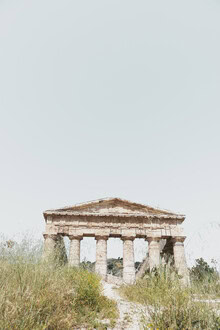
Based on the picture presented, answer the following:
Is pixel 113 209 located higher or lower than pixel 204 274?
higher

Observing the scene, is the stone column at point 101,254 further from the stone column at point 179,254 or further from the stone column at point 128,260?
the stone column at point 179,254

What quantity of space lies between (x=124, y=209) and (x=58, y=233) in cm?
498

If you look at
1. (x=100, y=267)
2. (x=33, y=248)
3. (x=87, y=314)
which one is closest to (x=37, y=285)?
(x=33, y=248)

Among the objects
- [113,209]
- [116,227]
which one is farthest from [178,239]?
[113,209]

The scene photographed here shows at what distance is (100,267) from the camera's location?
51.8 ft

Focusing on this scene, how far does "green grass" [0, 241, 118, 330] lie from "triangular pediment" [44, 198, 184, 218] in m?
9.98

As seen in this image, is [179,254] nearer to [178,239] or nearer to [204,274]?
[178,239]

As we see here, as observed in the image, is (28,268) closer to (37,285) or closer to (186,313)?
(37,285)

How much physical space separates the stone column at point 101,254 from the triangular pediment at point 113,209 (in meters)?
1.76

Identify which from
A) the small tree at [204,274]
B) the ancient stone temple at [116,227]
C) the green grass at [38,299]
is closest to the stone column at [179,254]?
the ancient stone temple at [116,227]

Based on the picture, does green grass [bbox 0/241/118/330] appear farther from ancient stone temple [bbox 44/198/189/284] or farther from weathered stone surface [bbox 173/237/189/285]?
weathered stone surface [bbox 173/237/189/285]

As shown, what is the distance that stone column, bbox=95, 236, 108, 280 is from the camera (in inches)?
620

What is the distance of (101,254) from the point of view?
16.2 m

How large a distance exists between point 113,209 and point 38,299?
1294 cm
